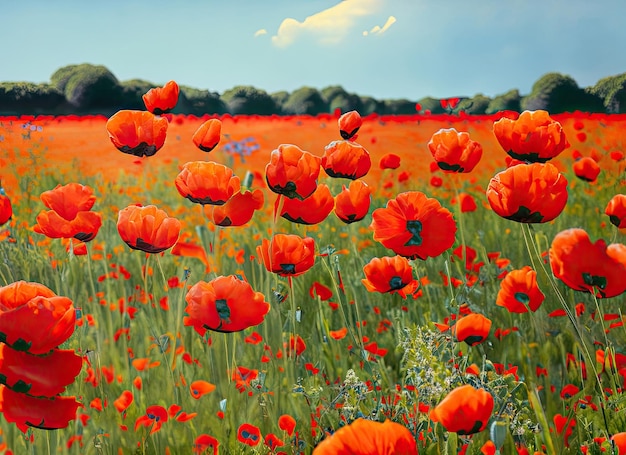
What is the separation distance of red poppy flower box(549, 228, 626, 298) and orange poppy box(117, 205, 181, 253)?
653mm

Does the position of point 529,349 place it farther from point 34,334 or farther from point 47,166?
point 47,166

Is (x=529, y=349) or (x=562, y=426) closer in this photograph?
(x=562, y=426)

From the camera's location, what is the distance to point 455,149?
4.64 ft

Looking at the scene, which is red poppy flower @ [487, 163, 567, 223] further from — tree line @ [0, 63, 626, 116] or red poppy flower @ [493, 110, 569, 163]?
tree line @ [0, 63, 626, 116]

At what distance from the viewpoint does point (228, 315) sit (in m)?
1.04

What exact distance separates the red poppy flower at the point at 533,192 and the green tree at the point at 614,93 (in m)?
4.89

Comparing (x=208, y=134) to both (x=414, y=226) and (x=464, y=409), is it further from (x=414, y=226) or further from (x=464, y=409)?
(x=464, y=409)

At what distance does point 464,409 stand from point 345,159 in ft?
2.38

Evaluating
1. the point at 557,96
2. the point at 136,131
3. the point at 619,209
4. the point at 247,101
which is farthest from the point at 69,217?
→ the point at 557,96

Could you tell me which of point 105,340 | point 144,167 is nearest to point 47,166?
point 144,167

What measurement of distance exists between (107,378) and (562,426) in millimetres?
993

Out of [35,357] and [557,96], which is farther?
[557,96]

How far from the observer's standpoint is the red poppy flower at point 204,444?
43.3 inches

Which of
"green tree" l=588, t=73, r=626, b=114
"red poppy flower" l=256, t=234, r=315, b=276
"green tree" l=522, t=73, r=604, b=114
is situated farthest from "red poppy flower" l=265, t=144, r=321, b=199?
"green tree" l=522, t=73, r=604, b=114
